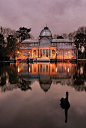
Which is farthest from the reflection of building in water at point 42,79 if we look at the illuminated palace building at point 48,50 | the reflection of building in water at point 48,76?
the illuminated palace building at point 48,50

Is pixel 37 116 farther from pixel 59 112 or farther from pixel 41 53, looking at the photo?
pixel 41 53

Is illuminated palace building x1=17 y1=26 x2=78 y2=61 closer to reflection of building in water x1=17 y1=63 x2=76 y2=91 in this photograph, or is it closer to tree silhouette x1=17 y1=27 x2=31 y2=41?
tree silhouette x1=17 y1=27 x2=31 y2=41

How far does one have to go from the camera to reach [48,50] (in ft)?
214

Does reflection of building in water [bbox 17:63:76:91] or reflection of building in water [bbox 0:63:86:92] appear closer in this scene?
reflection of building in water [bbox 0:63:86:92]

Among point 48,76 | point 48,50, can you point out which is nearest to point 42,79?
point 48,76

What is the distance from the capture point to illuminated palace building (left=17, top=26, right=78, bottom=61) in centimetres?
6519

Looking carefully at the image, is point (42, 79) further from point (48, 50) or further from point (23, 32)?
point (23, 32)

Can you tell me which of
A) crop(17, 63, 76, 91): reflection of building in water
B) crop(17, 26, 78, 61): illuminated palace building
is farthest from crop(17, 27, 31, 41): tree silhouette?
crop(17, 63, 76, 91): reflection of building in water

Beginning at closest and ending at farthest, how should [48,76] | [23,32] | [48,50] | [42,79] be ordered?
1. [42,79]
2. [48,76]
3. [48,50]
4. [23,32]

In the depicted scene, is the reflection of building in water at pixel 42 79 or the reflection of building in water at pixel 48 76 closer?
the reflection of building in water at pixel 42 79

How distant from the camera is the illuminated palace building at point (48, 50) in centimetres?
6519

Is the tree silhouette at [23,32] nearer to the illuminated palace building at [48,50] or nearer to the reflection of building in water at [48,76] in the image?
the illuminated palace building at [48,50]

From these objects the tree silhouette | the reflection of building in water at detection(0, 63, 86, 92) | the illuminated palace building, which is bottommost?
the reflection of building in water at detection(0, 63, 86, 92)

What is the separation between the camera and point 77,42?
69.2m
